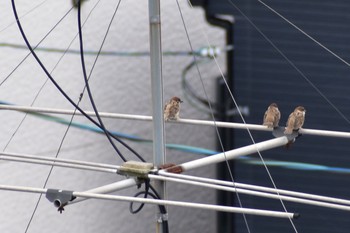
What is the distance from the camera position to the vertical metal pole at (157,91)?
8.35 metres

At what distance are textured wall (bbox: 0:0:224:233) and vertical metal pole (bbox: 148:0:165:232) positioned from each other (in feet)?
14.1

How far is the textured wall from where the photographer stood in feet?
41.7

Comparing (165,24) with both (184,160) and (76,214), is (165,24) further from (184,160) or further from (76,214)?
(76,214)

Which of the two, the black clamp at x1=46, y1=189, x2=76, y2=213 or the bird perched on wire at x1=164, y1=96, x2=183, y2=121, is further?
the bird perched on wire at x1=164, y1=96, x2=183, y2=121

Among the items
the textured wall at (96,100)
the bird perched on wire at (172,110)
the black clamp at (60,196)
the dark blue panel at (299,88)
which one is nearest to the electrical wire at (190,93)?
the textured wall at (96,100)

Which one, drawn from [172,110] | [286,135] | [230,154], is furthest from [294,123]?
[172,110]

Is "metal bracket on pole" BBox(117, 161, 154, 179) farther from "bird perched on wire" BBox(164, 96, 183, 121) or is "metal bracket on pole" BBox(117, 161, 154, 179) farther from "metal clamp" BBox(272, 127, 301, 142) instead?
"bird perched on wire" BBox(164, 96, 183, 121)

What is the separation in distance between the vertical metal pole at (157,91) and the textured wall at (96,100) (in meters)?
4.30

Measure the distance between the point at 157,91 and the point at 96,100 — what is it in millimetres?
5653

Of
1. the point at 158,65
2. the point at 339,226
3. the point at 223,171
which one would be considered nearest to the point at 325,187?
the point at 339,226

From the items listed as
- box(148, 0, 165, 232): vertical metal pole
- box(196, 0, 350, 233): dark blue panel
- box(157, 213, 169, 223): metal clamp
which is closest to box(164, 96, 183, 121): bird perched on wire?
box(148, 0, 165, 232): vertical metal pole

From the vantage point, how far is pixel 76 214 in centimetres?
1380

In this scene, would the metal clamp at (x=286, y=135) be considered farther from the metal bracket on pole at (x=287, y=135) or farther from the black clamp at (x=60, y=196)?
the black clamp at (x=60, y=196)

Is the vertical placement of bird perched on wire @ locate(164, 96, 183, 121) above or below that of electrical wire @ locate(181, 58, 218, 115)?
above
